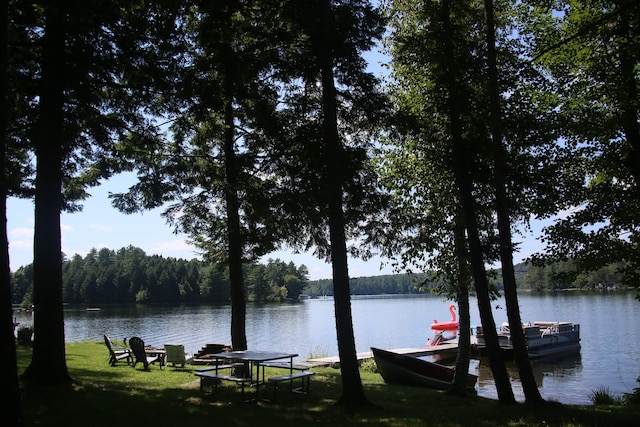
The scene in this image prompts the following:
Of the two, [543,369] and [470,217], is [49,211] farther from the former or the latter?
[543,369]

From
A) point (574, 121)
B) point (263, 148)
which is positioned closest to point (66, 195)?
point (263, 148)

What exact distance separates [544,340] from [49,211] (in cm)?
2458

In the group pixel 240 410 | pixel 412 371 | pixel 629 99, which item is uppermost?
pixel 629 99

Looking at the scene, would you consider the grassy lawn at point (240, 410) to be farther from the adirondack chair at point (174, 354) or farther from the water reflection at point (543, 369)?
the water reflection at point (543, 369)

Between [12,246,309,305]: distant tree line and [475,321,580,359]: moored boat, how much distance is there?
271 ft

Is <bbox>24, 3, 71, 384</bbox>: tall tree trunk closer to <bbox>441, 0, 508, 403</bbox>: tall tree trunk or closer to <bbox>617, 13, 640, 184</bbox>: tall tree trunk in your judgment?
<bbox>441, 0, 508, 403</bbox>: tall tree trunk

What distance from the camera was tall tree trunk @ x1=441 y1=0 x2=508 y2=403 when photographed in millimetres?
9865

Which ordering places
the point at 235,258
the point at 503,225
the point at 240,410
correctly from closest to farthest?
the point at 240,410, the point at 503,225, the point at 235,258

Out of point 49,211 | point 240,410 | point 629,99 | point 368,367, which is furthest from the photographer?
point 368,367

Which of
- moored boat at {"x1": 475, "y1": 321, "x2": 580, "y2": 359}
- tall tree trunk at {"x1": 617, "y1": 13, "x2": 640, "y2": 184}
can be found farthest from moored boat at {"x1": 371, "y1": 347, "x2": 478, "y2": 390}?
moored boat at {"x1": 475, "y1": 321, "x2": 580, "y2": 359}

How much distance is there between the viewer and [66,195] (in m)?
14.2

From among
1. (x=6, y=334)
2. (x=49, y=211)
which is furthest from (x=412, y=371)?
(x=6, y=334)

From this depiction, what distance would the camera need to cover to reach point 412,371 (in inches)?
556

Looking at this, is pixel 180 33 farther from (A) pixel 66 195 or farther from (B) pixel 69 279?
(B) pixel 69 279
